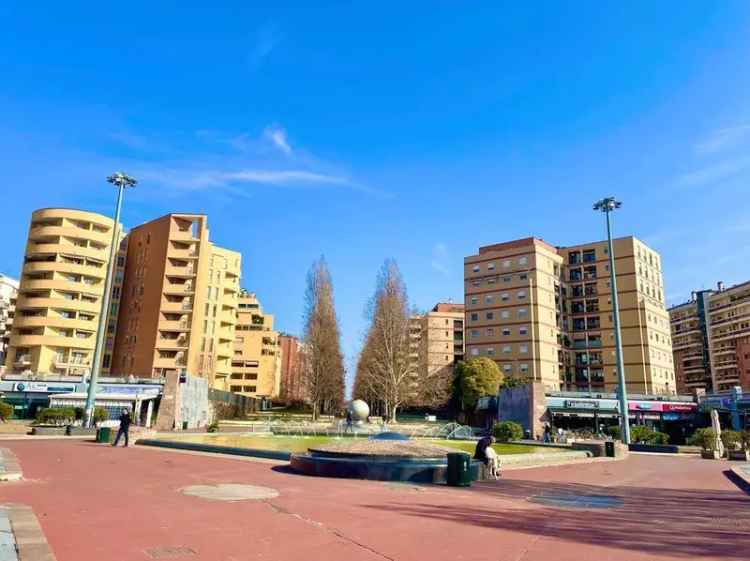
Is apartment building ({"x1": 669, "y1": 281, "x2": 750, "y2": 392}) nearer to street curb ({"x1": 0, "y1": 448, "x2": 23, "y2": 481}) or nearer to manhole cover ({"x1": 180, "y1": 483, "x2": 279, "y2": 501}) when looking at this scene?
manhole cover ({"x1": 180, "y1": 483, "x2": 279, "y2": 501})

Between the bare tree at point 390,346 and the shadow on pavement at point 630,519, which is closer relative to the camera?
the shadow on pavement at point 630,519

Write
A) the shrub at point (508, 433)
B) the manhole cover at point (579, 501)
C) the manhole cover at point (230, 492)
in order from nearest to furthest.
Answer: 1. the manhole cover at point (230, 492)
2. the manhole cover at point (579, 501)
3. the shrub at point (508, 433)

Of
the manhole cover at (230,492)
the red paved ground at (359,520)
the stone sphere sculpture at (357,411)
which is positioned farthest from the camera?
the stone sphere sculpture at (357,411)

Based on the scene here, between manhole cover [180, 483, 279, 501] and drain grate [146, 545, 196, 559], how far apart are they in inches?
134

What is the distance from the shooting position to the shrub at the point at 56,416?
103 feet

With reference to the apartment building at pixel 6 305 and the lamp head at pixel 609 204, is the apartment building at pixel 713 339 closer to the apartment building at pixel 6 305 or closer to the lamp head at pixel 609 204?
the lamp head at pixel 609 204

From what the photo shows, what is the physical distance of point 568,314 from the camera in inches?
3083

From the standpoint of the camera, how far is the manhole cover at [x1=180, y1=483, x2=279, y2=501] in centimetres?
957

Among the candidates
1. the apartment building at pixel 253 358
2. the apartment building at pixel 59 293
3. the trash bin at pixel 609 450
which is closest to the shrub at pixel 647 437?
the trash bin at pixel 609 450

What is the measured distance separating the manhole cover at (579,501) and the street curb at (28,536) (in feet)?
28.1

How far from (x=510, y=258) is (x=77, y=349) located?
183 ft

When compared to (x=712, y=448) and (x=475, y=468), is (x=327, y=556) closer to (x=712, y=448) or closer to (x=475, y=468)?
(x=475, y=468)

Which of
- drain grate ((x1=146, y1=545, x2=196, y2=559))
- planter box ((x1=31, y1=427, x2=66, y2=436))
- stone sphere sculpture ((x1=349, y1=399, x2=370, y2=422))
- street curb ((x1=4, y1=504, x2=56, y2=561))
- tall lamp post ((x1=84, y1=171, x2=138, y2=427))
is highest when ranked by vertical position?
tall lamp post ((x1=84, y1=171, x2=138, y2=427))

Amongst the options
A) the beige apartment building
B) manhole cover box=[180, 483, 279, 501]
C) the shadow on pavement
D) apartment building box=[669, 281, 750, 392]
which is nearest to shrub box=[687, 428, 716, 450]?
the shadow on pavement
